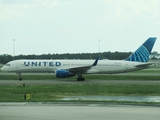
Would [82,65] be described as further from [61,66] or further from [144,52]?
[144,52]

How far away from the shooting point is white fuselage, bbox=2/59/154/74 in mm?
45531

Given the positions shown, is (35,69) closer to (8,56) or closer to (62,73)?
(62,73)

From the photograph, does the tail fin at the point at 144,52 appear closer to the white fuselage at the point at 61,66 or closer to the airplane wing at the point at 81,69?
the white fuselage at the point at 61,66

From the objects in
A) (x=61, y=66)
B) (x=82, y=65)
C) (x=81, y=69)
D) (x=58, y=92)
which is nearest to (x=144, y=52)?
(x=82, y=65)

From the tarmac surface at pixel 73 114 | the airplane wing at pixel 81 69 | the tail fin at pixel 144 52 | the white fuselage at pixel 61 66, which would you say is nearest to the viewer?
the tarmac surface at pixel 73 114

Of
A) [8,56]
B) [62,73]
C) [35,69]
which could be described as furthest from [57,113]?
[8,56]

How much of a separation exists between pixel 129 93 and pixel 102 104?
941cm

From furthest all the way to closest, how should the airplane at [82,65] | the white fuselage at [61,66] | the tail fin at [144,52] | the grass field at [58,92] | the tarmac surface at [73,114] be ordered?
the tail fin at [144,52], the white fuselage at [61,66], the airplane at [82,65], the grass field at [58,92], the tarmac surface at [73,114]

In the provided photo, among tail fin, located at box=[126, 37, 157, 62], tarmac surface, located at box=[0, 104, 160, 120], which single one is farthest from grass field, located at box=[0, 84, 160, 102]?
tail fin, located at box=[126, 37, 157, 62]

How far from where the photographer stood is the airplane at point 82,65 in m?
44.9

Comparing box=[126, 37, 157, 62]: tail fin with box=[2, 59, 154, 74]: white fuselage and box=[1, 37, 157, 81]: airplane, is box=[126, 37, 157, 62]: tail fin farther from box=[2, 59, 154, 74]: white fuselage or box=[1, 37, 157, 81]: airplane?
box=[2, 59, 154, 74]: white fuselage

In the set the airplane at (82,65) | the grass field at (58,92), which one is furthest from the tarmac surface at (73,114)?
the airplane at (82,65)

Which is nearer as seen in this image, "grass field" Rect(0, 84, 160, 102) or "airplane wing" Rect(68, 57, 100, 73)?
"grass field" Rect(0, 84, 160, 102)

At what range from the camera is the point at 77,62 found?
155 feet
